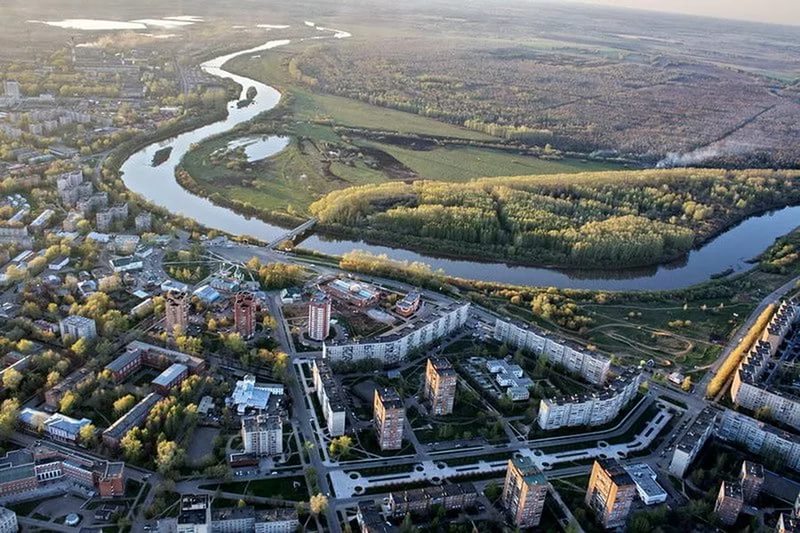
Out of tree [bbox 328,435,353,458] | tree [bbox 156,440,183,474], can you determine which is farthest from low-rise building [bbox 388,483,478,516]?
tree [bbox 156,440,183,474]

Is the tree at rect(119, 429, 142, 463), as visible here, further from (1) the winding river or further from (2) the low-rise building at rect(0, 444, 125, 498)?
(1) the winding river

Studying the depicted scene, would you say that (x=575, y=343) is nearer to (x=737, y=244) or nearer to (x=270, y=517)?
(x=270, y=517)

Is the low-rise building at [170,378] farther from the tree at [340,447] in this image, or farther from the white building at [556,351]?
the white building at [556,351]

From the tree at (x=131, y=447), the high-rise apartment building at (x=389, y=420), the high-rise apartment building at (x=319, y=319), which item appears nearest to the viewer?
the tree at (x=131, y=447)

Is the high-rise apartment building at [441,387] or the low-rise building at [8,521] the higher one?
the high-rise apartment building at [441,387]

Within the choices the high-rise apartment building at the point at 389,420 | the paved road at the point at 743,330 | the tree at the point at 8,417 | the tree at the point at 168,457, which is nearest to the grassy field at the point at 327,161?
the high-rise apartment building at the point at 389,420

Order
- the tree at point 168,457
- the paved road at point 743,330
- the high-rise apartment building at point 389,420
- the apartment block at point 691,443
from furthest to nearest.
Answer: the paved road at point 743,330 < the apartment block at point 691,443 < the high-rise apartment building at point 389,420 < the tree at point 168,457
